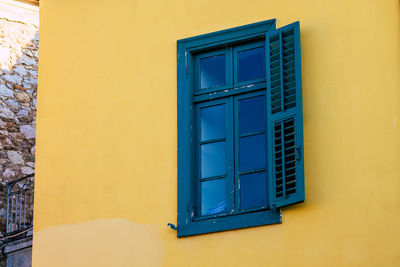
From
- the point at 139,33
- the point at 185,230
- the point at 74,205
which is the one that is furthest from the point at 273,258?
the point at 139,33

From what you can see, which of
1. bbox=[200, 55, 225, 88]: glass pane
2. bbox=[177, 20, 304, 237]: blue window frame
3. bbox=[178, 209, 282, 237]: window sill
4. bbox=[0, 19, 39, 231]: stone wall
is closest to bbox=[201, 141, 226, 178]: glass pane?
bbox=[177, 20, 304, 237]: blue window frame

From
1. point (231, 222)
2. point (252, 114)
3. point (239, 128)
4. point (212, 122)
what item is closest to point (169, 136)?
point (212, 122)

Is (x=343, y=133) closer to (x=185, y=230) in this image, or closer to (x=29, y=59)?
(x=185, y=230)

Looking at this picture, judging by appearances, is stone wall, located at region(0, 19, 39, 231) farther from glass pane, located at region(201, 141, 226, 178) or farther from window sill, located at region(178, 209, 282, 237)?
window sill, located at region(178, 209, 282, 237)

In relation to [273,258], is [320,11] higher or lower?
higher

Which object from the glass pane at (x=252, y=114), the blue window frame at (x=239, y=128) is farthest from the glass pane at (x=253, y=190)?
the glass pane at (x=252, y=114)

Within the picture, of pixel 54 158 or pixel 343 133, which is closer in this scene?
pixel 343 133

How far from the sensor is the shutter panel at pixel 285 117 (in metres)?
7.06

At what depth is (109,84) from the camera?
845 cm

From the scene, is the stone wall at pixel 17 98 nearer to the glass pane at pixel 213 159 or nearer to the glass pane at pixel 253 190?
the glass pane at pixel 213 159

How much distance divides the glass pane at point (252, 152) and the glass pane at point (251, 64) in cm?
56

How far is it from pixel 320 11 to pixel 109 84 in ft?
7.03

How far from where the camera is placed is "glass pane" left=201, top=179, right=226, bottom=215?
24.8 feet

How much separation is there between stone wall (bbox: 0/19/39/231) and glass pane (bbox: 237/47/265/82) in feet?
27.9
